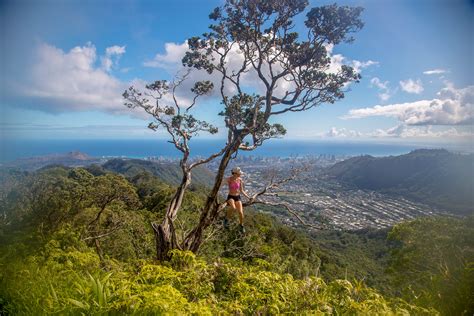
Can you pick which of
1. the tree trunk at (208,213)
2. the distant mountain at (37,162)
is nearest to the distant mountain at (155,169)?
the distant mountain at (37,162)

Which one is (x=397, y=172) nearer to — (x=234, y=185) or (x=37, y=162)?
(x=37, y=162)

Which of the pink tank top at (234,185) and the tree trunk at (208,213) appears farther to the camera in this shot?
the tree trunk at (208,213)

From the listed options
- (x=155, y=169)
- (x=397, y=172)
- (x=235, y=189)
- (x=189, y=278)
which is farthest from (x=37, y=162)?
(x=397, y=172)

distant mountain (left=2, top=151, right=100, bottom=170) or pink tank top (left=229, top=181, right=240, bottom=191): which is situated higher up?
distant mountain (left=2, top=151, right=100, bottom=170)

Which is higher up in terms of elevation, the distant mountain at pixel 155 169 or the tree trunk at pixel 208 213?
the tree trunk at pixel 208 213

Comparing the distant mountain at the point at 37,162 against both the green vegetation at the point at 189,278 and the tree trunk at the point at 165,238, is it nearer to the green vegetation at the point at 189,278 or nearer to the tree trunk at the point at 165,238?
the green vegetation at the point at 189,278

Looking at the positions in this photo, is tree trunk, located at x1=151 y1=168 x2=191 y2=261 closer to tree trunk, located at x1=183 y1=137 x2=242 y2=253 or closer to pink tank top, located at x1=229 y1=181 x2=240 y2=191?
tree trunk, located at x1=183 y1=137 x2=242 y2=253

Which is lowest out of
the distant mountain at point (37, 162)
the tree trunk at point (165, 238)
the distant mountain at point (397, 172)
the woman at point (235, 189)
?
the distant mountain at point (397, 172)

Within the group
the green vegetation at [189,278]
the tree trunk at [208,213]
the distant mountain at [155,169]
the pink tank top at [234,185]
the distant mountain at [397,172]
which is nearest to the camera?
the green vegetation at [189,278]

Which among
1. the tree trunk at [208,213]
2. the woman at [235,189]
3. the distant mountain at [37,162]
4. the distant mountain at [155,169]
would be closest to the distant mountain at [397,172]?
the distant mountain at [155,169]

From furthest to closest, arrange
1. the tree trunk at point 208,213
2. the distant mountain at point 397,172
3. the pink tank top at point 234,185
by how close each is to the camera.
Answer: the distant mountain at point 397,172
the tree trunk at point 208,213
the pink tank top at point 234,185

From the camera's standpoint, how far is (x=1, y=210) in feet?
28.2

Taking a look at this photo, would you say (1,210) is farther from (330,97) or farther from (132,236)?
(330,97)

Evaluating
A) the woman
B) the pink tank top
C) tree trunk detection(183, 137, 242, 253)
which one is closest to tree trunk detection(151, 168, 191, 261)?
tree trunk detection(183, 137, 242, 253)
